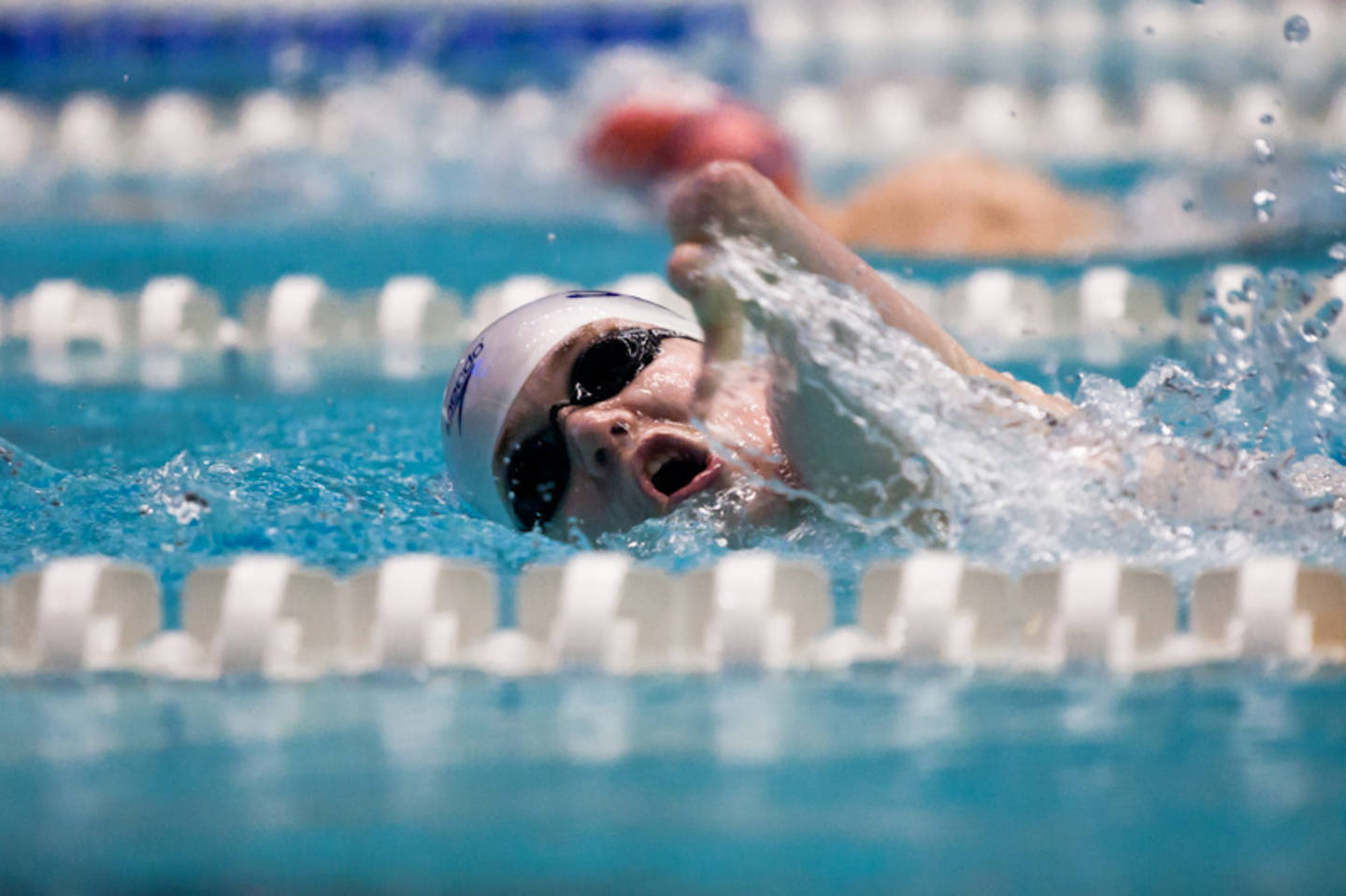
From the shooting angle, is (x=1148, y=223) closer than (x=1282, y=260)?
No

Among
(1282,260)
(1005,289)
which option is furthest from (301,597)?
(1282,260)

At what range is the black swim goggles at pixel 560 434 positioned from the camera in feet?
6.68

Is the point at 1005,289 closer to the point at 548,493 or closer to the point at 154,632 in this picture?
the point at 548,493

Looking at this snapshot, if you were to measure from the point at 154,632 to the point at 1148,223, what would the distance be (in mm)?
3662

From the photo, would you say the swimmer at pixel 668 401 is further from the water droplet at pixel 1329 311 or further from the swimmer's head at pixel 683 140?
the swimmer's head at pixel 683 140

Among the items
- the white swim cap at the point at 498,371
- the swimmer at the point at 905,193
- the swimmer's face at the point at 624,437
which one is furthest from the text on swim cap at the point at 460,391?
the swimmer at the point at 905,193

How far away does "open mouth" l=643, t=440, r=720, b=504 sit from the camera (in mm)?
1943

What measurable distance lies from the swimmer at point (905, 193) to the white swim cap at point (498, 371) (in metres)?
2.29

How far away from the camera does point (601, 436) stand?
1.96 meters

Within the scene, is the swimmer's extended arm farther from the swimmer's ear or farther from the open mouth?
the open mouth

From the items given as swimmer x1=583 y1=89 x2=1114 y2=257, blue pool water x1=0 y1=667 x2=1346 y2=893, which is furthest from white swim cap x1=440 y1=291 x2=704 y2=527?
swimmer x1=583 y1=89 x2=1114 y2=257

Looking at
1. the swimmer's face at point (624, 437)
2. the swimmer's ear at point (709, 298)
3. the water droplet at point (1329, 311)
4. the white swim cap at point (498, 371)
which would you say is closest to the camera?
the swimmer's ear at point (709, 298)

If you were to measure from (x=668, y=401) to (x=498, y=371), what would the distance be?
25 cm

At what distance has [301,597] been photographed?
165 cm
